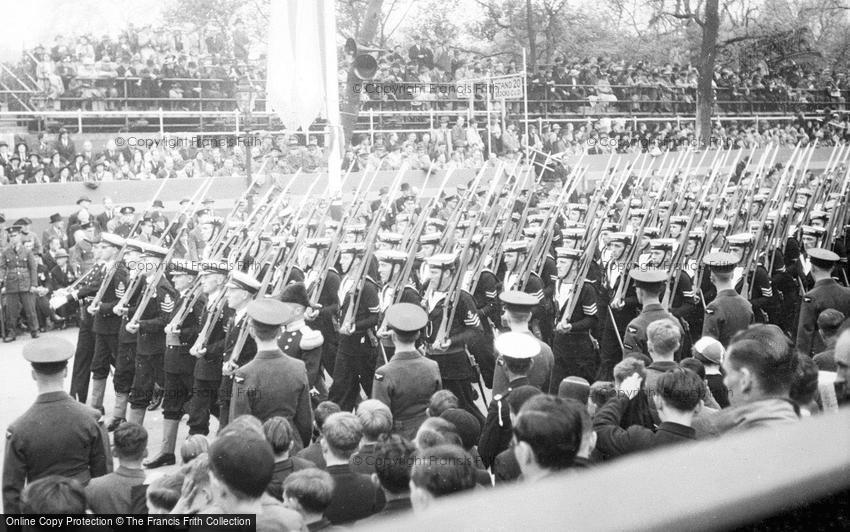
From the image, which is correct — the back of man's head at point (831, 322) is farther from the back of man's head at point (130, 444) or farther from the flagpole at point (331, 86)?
the flagpole at point (331, 86)

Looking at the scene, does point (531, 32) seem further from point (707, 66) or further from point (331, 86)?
point (331, 86)

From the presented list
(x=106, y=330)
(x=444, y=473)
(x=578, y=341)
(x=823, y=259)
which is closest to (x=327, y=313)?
(x=106, y=330)

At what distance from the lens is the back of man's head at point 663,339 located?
14.2 ft

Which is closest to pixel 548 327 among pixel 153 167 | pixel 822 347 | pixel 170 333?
pixel 822 347

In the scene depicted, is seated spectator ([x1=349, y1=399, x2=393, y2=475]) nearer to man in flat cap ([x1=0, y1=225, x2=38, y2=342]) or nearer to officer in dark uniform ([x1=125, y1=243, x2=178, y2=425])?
officer in dark uniform ([x1=125, y1=243, x2=178, y2=425])

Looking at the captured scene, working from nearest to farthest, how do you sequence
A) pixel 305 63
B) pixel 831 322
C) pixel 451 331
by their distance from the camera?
A: 1. pixel 831 322
2. pixel 451 331
3. pixel 305 63

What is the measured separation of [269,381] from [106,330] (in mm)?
3093

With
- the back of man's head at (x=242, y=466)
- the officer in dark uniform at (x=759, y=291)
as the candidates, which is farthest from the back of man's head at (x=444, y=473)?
the officer in dark uniform at (x=759, y=291)

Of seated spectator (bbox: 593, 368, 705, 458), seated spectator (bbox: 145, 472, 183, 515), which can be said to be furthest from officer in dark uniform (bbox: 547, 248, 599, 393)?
seated spectator (bbox: 145, 472, 183, 515)

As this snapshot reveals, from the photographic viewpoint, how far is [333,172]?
33.2 feet

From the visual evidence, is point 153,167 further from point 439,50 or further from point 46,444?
point 46,444

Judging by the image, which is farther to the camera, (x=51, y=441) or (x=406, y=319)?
(x=406, y=319)

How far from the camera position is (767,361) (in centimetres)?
303

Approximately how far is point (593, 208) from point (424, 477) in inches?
267
